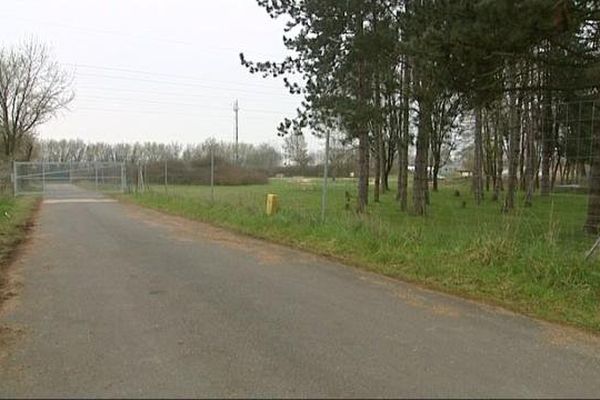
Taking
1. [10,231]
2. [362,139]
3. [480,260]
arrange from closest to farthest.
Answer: [480,260] → [10,231] → [362,139]

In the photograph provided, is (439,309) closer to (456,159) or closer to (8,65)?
(8,65)

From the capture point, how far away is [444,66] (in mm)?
12125

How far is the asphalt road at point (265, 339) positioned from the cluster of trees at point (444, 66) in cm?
493

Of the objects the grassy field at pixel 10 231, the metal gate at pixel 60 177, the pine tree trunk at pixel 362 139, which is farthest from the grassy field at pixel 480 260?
the metal gate at pixel 60 177

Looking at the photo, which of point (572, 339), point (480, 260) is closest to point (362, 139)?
point (480, 260)

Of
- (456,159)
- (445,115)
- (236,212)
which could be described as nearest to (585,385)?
(236,212)

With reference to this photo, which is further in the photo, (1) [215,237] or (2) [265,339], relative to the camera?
Answer: (1) [215,237]

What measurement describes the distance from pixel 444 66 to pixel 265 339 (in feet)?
27.0

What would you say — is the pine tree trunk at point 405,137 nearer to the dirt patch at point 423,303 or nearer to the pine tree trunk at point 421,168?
the pine tree trunk at point 421,168

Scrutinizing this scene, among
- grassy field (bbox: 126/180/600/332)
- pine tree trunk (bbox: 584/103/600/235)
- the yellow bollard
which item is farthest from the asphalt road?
pine tree trunk (bbox: 584/103/600/235)

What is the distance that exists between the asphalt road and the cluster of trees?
4.93m

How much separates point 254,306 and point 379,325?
1610mm

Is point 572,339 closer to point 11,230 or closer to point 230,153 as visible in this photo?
point 11,230

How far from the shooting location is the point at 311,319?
6539mm
